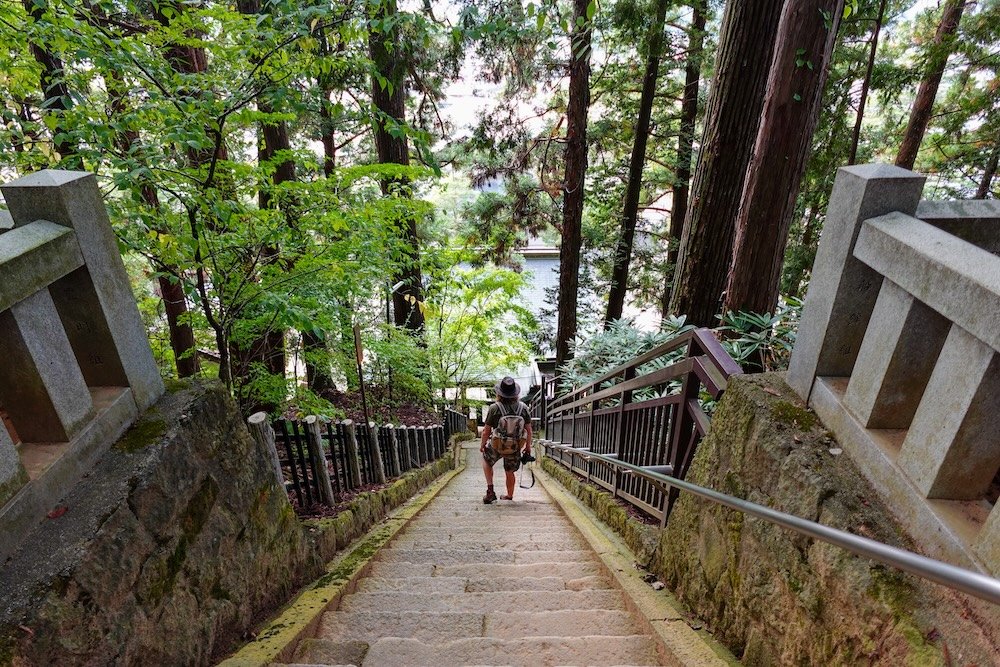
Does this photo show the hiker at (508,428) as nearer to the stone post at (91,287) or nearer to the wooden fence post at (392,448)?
the wooden fence post at (392,448)

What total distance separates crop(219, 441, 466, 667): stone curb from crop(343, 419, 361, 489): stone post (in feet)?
1.52

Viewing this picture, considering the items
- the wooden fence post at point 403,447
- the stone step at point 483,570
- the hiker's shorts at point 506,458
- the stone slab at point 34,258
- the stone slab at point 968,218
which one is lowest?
the wooden fence post at point 403,447

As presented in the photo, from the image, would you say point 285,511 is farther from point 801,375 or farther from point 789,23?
point 789,23

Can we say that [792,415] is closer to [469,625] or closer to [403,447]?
[469,625]

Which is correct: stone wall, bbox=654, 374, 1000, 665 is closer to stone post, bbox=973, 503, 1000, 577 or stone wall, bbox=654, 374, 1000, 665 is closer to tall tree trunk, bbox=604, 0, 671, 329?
stone post, bbox=973, 503, 1000, 577

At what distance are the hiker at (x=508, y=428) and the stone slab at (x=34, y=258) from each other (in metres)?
3.79

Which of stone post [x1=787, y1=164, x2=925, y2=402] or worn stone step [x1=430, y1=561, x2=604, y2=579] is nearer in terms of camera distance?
stone post [x1=787, y1=164, x2=925, y2=402]

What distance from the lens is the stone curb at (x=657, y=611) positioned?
184cm

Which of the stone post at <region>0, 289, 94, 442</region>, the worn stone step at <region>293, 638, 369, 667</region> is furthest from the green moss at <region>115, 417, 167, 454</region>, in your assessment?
the worn stone step at <region>293, 638, 369, 667</region>

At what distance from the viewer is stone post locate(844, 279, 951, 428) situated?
138cm

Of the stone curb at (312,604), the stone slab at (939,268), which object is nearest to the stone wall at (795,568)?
the stone slab at (939,268)

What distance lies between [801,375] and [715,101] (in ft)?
13.9

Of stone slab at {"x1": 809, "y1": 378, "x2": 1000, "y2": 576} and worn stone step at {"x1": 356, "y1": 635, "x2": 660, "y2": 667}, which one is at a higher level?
stone slab at {"x1": 809, "y1": 378, "x2": 1000, "y2": 576}

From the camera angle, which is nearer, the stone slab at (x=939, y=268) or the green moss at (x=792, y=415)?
the stone slab at (x=939, y=268)
